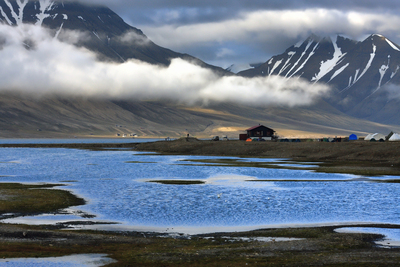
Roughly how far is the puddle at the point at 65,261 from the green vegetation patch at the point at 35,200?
1602cm

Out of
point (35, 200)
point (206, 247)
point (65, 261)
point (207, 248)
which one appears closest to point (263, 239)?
point (206, 247)

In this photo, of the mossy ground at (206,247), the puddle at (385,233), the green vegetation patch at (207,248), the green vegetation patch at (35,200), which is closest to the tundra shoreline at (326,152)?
the puddle at (385,233)

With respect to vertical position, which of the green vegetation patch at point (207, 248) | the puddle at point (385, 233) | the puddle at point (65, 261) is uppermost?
the puddle at point (385, 233)

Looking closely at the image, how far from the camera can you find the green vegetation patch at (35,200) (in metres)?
39.9

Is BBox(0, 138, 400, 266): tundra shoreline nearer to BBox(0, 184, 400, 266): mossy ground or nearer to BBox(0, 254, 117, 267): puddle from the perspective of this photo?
BBox(0, 184, 400, 266): mossy ground

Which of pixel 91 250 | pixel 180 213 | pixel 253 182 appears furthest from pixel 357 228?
pixel 253 182

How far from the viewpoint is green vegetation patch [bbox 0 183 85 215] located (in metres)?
39.9

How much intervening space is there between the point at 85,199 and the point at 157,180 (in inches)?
765

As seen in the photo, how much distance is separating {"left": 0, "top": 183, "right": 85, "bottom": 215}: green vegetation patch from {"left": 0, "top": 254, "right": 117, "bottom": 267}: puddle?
16020 millimetres

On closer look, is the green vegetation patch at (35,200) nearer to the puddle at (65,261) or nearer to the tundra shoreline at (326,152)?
the puddle at (65,261)

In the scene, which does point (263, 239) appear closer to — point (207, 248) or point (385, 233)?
point (207, 248)

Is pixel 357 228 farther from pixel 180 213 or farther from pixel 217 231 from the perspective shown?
pixel 180 213

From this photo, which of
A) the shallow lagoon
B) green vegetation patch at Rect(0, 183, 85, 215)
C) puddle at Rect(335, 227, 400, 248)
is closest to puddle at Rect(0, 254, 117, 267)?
the shallow lagoon

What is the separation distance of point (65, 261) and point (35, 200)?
22.3 metres
